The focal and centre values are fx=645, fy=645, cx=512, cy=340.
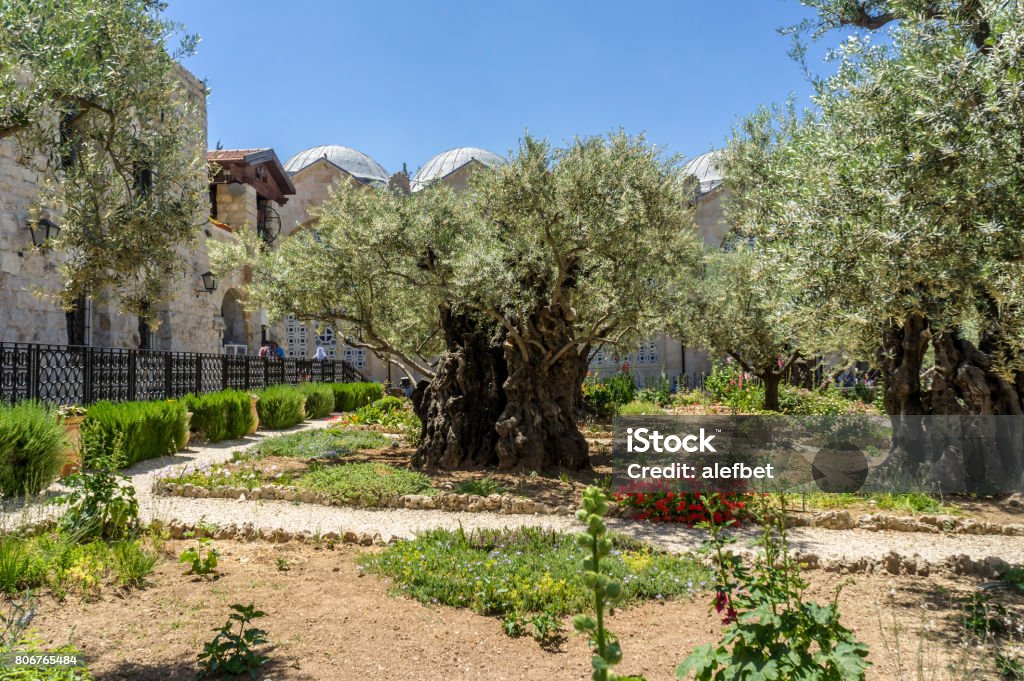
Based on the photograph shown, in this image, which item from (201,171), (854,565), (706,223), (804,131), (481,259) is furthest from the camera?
(706,223)

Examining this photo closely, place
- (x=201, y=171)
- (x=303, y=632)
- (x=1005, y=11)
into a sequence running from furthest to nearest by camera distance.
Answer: (x=201, y=171)
(x=1005, y=11)
(x=303, y=632)

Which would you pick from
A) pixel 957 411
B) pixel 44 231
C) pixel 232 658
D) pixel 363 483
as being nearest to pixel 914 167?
pixel 232 658

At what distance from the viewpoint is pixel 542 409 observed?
30.9 feet

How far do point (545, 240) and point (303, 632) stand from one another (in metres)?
5.88

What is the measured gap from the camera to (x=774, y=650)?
7.50 ft

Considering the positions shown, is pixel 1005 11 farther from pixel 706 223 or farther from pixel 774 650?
pixel 706 223

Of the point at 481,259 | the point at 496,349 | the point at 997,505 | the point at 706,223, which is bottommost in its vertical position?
the point at 997,505

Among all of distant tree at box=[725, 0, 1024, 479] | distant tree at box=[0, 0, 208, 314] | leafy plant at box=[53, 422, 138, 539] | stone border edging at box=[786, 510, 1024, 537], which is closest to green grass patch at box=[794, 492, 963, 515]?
stone border edging at box=[786, 510, 1024, 537]

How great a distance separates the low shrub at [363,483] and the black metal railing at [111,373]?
14.1 ft

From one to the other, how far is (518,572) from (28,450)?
621 centimetres

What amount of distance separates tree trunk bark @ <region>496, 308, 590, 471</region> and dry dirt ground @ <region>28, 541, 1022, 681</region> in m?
4.43

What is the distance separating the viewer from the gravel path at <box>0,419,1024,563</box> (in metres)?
5.73

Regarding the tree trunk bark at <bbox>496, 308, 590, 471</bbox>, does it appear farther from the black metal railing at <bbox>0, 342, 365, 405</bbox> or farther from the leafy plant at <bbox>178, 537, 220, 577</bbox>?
the black metal railing at <bbox>0, 342, 365, 405</bbox>

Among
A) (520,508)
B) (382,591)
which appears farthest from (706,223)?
(382,591)
